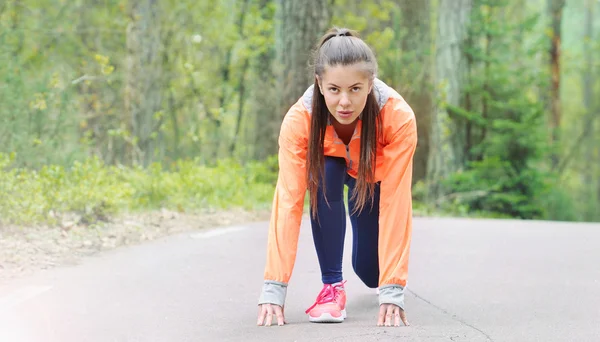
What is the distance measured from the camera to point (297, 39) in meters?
11.0

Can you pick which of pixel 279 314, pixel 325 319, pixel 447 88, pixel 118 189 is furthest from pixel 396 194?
pixel 447 88

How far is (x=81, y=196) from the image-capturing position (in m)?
6.97

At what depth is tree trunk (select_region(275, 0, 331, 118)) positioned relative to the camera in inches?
430

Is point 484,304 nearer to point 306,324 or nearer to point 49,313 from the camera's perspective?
point 306,324

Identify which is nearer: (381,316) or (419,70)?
(381,316)

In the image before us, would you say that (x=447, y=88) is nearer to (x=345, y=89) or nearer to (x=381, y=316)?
(x=345, y=89)

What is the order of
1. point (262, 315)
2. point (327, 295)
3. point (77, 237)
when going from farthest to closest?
point (77, 237) → point (327, 295) → point (262, 315)

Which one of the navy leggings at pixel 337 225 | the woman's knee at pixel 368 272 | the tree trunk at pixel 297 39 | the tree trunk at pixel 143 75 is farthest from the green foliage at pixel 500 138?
the navy leggings at pixel 337 225

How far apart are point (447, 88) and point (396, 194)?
11.1 metres

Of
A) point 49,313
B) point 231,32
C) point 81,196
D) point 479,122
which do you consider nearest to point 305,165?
point 49,313

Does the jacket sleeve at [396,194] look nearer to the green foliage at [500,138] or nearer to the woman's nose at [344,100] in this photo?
the woman's nose at [344,100]

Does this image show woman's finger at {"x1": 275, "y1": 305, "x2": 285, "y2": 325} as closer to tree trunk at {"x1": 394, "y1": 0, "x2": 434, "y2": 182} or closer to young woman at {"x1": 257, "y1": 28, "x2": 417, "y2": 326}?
young woman at {"x1": 257, "y1": 28, "x2": 417, "y2": 326}

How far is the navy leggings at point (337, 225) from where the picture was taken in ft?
13.6

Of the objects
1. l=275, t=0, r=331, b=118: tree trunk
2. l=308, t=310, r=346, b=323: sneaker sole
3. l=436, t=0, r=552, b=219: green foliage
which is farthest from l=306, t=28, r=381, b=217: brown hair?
l=436, t=0, r=552, b=219: green foliage
